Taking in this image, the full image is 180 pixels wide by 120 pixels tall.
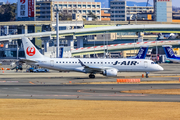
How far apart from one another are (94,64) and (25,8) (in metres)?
112

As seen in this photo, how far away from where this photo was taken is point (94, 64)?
59.5m

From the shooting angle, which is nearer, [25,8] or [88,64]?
[88,64]

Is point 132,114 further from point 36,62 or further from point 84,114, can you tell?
point 36,62

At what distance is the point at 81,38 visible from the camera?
14250cm

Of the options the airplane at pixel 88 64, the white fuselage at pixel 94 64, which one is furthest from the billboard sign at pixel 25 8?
the white fuselage at pixel 94 64

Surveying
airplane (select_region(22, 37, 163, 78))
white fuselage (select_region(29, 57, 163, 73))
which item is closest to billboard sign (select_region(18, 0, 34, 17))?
airplane (select_region(22, 37, 163, 78))

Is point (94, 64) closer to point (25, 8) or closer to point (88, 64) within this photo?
point (88, 64)

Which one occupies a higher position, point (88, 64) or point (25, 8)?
point (25, 8)

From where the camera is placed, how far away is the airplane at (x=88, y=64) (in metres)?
58.1

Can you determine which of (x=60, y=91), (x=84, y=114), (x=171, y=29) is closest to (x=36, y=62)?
(x=60, y=91)

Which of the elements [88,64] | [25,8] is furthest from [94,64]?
[25,8]

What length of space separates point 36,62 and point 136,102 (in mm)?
29757

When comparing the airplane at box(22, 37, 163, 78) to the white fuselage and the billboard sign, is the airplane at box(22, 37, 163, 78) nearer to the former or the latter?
the white fuselage

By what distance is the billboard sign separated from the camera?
15988 cm
